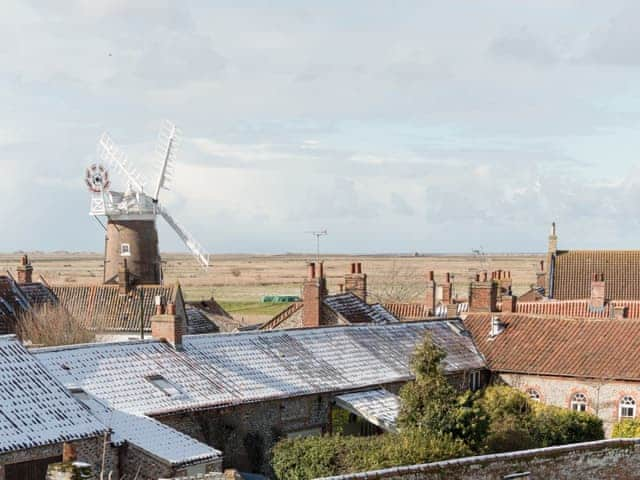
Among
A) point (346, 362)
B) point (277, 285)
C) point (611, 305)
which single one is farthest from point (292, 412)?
point (277, 285)

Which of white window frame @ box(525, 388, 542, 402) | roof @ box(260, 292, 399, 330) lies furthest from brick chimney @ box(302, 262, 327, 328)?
white window frame @ box(525, 388, 542, 402)

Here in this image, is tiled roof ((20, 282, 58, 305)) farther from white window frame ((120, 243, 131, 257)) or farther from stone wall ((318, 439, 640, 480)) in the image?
stone wall ((318, 439, 640, 480))

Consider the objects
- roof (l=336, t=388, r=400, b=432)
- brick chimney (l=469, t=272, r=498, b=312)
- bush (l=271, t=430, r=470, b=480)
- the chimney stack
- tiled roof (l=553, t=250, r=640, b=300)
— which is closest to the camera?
bush (l=271, t=430, r=470, b=480)

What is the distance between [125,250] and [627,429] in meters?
35.3

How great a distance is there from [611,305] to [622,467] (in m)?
22.9

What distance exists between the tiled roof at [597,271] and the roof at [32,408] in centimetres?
3938

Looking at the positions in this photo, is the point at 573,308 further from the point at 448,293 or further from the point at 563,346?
the point at 563,346

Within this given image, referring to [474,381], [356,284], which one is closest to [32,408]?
[474,381]

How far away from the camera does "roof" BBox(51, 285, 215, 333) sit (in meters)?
53.2

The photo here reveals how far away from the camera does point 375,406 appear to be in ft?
109

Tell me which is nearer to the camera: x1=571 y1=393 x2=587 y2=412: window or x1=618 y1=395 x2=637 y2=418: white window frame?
x1=618 y1=395 x2=637 y2=418: white window frame

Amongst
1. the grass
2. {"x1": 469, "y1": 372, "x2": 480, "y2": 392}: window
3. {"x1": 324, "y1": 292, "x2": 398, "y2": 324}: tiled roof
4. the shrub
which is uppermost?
{"x1": 324, "y1": 292, "x2": 398, "y2": 324}: tiled roof

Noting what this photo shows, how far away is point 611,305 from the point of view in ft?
157

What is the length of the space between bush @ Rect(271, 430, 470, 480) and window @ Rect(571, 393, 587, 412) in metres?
12.2
